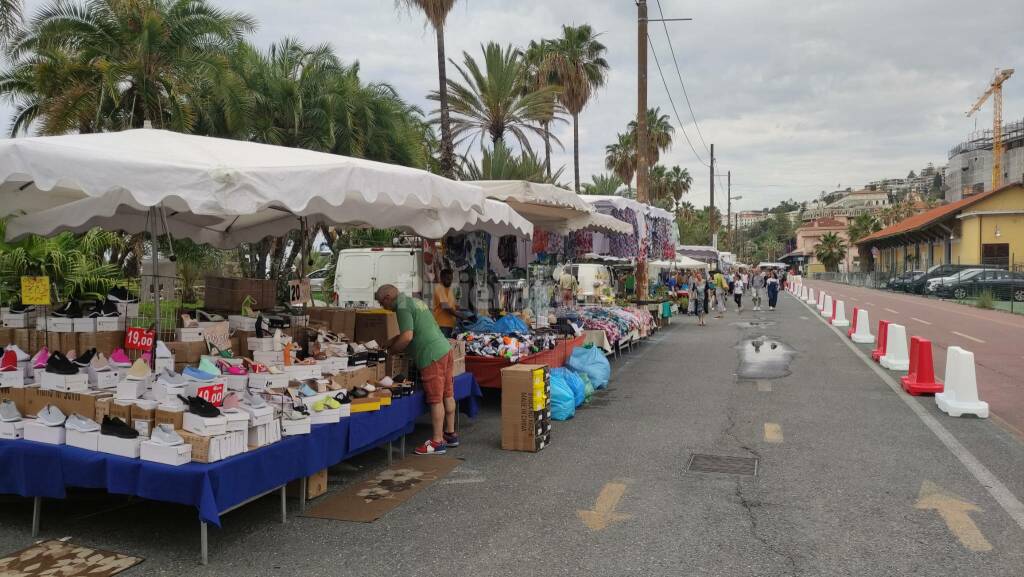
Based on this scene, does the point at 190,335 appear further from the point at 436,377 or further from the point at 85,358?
the point at 436,377

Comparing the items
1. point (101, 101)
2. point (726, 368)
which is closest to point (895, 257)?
point (726, 368)

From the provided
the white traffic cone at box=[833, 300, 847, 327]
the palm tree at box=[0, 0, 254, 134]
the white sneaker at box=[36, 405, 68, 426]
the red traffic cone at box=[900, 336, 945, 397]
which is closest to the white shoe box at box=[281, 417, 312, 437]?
the white sneaker at box=[36, 405, 68, 426]

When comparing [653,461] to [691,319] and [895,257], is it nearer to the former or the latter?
[691,319]

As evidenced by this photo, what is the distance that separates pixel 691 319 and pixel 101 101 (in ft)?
64.7

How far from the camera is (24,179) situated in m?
4.81

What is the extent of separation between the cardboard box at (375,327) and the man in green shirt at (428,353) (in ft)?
2.53

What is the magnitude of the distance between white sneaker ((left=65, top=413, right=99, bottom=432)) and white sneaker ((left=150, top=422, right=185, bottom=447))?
1.85 feet

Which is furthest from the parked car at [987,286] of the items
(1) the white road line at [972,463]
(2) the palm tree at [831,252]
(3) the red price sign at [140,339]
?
(2) the palm tree at [831,252]

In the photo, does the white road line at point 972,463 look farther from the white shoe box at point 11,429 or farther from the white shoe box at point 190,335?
the white shoe box at point 11,429

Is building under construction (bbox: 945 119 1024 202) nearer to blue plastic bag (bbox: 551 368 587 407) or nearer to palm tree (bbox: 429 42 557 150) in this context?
palm tree (bbox: 429 42 557 150)

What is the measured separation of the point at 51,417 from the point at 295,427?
1.70 m

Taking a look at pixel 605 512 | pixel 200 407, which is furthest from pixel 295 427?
pixel 605 512

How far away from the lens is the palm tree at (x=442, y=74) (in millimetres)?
21750

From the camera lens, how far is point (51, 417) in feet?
16.4
